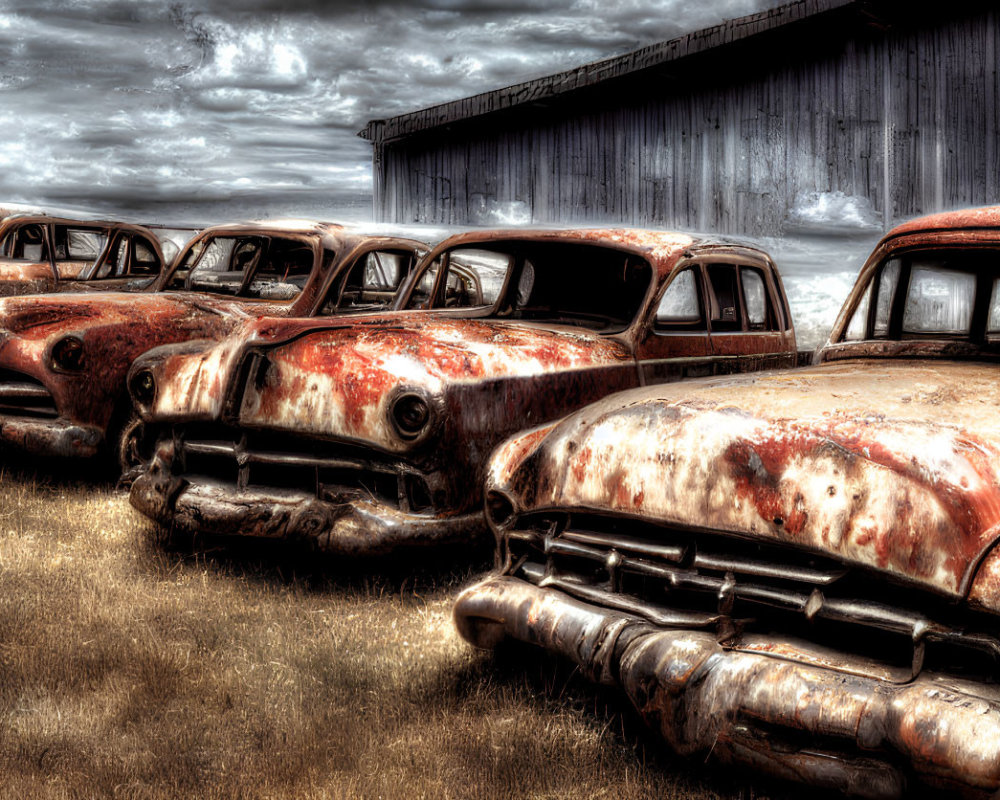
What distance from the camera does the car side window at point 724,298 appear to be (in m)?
5.27

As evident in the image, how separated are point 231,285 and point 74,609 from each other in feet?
10.7

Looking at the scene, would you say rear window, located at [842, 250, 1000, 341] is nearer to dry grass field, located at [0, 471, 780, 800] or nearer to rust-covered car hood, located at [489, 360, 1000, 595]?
rust-covered car hood, located at [489, 360, 1000, 595]

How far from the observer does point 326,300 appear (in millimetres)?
6129

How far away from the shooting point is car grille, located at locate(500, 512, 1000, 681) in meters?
2.13

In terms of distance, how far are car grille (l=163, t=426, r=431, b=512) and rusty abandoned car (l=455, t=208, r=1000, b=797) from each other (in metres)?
0.88

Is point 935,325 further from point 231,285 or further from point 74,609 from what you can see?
point 231,285

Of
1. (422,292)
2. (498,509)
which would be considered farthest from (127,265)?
(498,509)

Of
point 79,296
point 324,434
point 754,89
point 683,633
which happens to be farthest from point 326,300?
point 754,89

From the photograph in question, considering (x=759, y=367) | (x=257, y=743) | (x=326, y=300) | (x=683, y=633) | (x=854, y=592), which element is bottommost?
(x=257, y=743)

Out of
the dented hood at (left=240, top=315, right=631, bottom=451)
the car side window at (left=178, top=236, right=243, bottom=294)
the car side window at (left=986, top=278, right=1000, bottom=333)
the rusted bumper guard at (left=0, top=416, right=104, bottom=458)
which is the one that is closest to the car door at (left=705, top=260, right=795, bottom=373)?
the dented hood at (left=240, top=315, right=631, bottom=451)

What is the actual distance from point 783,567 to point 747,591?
11 centimetres

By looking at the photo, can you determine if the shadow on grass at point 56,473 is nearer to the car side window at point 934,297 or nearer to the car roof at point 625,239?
the car roof at point 625,239

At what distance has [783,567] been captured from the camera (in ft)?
7.75

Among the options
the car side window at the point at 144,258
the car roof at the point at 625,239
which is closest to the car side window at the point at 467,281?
the car roof at the point at 625,239
